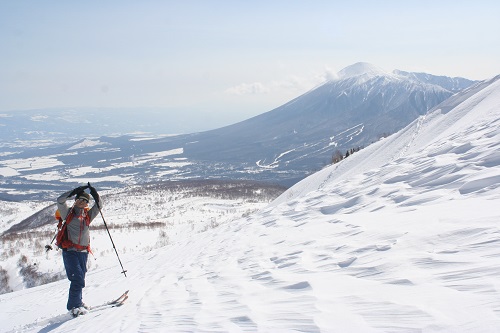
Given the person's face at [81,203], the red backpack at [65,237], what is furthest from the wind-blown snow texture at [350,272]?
the person's face at [81,203]

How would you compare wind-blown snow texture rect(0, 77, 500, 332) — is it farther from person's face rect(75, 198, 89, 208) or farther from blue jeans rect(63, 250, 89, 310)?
person's face rect(75, 198, 89, 208)

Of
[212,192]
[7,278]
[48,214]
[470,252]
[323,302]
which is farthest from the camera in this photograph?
[212,192]

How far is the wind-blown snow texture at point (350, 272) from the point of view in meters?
3.57

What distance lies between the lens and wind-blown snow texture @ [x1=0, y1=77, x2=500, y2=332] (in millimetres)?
3574

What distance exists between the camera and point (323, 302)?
13.6ft

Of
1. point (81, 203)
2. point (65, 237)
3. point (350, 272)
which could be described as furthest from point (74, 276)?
point (350, 272)

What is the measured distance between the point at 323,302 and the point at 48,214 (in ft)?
270

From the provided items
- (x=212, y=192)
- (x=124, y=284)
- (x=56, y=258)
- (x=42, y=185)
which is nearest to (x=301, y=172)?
(x=212, y=192)

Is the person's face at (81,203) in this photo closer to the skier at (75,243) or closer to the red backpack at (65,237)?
the skier at (75,243)

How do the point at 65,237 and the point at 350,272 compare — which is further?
the point at 65,237

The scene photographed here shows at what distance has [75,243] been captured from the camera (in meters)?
7.23

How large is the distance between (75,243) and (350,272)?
16.5 ft

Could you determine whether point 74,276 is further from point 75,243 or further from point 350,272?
point 350,272

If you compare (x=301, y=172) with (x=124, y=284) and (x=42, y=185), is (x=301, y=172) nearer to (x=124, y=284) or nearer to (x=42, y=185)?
(x=42, y=185)
